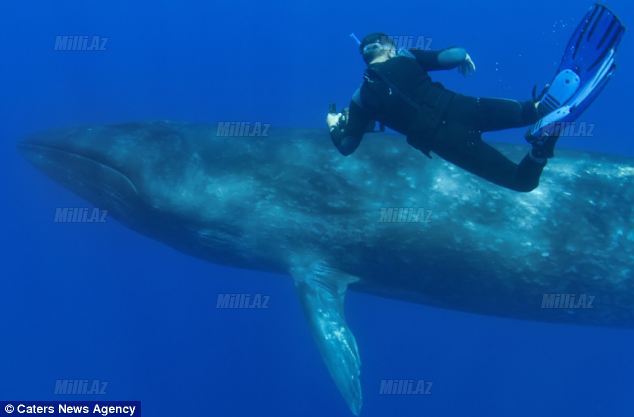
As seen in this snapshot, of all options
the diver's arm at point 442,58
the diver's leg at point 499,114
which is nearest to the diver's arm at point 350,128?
the diver's arm at point 442,58

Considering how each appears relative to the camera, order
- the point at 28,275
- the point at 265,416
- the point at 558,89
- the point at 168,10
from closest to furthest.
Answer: the point at 558,89, the point at 265,416, the point at 28,275, the point at 168,10

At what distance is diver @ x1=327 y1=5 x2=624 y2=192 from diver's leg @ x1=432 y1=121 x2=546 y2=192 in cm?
1

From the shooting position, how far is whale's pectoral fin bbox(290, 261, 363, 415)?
29.5 ft

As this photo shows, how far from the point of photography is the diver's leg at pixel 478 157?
728 centimetres

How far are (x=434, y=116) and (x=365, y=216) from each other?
9.53ft

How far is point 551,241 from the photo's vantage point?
9.52 meters

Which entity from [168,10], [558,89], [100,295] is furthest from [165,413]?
[168,10]

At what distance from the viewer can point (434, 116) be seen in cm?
718

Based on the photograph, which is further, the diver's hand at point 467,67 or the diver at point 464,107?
the diver's hand at point 467,67

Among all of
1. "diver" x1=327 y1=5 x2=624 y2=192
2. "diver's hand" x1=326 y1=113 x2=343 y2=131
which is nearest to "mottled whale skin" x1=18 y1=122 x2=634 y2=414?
"diver's hand" x1=326 y1=113 x2=343 y2=131

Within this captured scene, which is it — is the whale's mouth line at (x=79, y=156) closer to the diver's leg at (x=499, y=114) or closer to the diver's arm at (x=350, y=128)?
the diver's arm at (x=350, y=128)

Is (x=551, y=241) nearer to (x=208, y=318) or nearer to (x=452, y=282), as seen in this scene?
(x=452, y=282)

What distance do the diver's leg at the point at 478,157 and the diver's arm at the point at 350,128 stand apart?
37.4 inches

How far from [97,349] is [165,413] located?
12.9 feet
